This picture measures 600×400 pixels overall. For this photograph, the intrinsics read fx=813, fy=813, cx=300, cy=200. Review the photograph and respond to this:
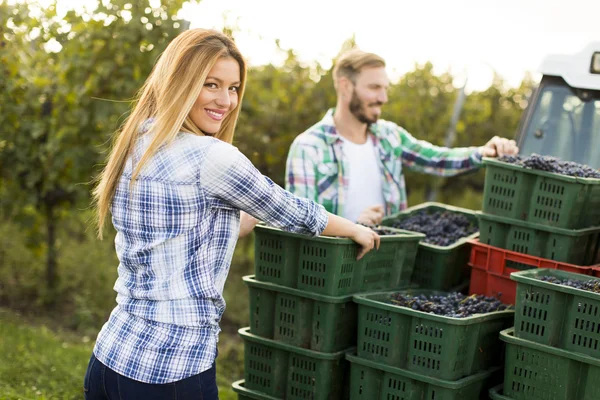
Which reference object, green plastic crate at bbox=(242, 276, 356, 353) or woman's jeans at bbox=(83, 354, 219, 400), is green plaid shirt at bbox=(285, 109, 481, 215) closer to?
green plastic crate at bbox=(242, 276, 356, 353)

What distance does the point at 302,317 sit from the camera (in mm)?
3488

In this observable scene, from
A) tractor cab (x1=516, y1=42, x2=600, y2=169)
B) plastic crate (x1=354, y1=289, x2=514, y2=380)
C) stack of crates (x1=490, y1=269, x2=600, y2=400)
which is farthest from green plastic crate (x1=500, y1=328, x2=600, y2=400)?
tractor cab (x1=516, y1=42, x2=600, y2=169)

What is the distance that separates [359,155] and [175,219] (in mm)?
2379

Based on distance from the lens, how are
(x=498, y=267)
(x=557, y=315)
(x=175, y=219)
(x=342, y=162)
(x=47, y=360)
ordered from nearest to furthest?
1. (x=175, y=219)
2. (x=557, y=315)
3. (x=498, y=267)
4. (x=342, y=162)
5. (x=47, y=360)

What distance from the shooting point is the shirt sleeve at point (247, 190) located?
2.57 m

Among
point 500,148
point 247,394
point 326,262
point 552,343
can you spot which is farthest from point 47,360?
point 552,343

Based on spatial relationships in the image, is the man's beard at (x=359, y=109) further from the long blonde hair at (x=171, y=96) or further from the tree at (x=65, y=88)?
the long blonde hair at (x=171, y=96)

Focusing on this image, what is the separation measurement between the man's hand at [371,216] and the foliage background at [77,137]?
165cm

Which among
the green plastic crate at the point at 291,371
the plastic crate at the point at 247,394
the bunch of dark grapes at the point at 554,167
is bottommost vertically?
the plastic crate at the point at 247,394

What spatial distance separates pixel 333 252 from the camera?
332 centimetres

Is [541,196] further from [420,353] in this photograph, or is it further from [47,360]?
[47,360]

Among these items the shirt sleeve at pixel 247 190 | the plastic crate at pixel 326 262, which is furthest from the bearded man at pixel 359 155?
the shirt sleeve at pixel 247 190

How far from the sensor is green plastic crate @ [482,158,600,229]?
3.46 m

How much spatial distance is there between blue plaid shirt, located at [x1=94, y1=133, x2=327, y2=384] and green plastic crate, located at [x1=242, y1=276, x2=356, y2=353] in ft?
2.75
